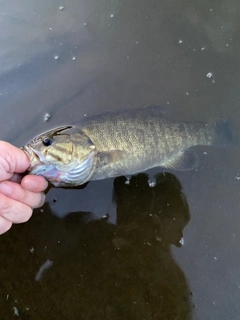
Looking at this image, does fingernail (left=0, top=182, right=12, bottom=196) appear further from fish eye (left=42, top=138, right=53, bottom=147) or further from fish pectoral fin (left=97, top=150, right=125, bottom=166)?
fish pectoral fin (left=97, top=150, right=125, bottom=166)

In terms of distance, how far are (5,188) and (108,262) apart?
3.28 feet

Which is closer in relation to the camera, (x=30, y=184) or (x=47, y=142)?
(x=30, y=184)

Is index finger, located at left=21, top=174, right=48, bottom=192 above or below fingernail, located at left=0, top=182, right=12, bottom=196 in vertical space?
below

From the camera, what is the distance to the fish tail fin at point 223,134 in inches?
99.2

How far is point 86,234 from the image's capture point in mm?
2445

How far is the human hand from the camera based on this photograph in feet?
5.94

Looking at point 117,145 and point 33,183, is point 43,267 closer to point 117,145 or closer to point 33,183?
point 33,183

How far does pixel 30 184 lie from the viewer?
189 centimetres

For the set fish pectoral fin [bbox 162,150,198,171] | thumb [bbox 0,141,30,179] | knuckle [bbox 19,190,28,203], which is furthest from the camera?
fish pectoral fin [bbox 162,150,198,171]

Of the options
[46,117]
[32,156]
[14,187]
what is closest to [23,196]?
[14,187]

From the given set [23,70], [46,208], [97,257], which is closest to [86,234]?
[97,257]

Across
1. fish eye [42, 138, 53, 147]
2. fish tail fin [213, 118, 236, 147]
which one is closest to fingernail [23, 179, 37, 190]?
fish eye [42, 138, 53, 147]

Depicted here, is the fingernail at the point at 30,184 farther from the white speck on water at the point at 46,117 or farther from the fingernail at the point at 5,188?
the white speck on water at the point at 46,117

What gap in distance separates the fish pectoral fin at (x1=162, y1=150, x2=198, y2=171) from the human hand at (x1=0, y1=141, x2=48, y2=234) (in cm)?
103
